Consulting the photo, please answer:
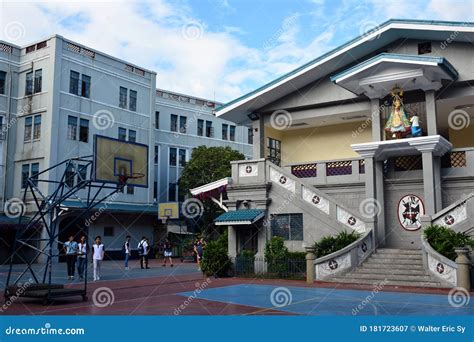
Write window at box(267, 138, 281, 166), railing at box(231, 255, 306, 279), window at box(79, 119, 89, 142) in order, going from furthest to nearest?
window at box(79, 119, 89, 142) < window at box(267, 138, 281, 166) < railing at box(231, 255, 306, 279)

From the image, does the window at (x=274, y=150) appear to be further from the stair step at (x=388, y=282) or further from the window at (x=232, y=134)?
the window at (x=232, y=134)

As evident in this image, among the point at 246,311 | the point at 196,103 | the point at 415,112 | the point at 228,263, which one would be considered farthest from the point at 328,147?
the point at 196,103

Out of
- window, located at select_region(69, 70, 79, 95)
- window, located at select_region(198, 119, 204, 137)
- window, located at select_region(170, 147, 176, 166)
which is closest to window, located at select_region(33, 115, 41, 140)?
window, located at select_region(69, 70, 79, 95)

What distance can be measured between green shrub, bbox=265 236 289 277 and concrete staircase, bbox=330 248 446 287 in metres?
2.50

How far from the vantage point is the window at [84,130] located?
39000 mm

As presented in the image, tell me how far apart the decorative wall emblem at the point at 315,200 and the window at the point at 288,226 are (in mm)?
809

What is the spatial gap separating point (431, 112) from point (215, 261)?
10861mm

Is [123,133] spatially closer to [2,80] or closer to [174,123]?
[174,123]

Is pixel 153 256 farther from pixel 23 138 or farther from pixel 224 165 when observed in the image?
pixel 23 138

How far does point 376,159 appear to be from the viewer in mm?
21906

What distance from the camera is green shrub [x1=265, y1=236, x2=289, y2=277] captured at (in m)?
20.7

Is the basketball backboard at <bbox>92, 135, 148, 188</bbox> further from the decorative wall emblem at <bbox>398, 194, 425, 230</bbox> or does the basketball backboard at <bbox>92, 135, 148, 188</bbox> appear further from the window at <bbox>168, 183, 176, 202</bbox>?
the window at <bbox>168, 183, 176, 202</bbox>

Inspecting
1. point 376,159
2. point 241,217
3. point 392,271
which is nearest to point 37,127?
point 241,217

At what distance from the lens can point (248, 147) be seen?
183ft
